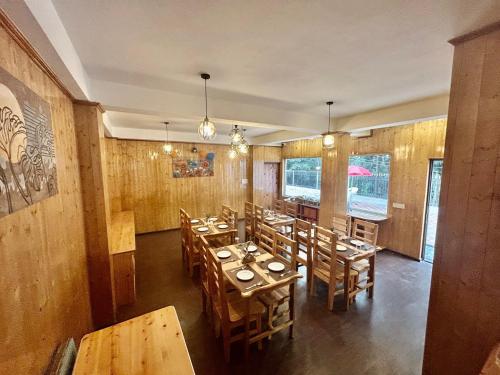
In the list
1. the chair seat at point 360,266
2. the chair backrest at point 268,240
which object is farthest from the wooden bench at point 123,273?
the chair seat at point 360,266

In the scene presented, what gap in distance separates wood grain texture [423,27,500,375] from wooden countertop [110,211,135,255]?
3.29 m

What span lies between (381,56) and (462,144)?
95 centimetres

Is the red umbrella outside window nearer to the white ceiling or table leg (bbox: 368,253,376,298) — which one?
the white ceiling

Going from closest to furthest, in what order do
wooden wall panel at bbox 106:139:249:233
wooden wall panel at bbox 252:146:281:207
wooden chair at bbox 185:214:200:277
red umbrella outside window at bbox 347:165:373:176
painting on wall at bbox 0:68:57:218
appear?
painting on wall at bbox 0:68:57:218, wooden chair at bbox 185:214:200:277, red umbrella outside window at bbox 347:165:373:176, wooden wall panel at bbox 106:139:249:233, wooden wall panel at bbox 252:146:281:207

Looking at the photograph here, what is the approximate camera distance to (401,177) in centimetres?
423

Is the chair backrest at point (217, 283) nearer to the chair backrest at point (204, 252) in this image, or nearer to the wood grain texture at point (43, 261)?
the chair backrest at point (204, 252)

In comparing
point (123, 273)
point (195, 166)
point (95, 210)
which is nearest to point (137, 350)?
point (95, 210)

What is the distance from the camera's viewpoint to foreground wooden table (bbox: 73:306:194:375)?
116 centimetres

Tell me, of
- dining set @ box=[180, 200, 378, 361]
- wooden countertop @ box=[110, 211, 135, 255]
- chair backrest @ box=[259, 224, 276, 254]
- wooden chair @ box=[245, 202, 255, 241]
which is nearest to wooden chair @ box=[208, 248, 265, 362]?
dining set @ box=[180, 200, 378, 361]

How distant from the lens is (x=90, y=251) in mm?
2295

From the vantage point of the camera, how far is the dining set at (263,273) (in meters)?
2.00

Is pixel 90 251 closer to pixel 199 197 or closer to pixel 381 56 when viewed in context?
pixel 381 56

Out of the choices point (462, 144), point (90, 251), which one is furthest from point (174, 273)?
point (462, 144)

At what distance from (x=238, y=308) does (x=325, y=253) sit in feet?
4.64
